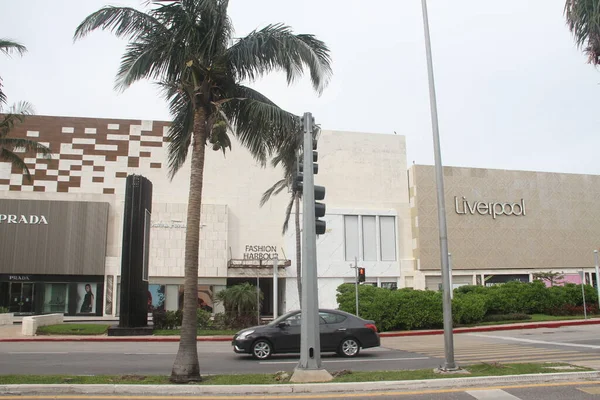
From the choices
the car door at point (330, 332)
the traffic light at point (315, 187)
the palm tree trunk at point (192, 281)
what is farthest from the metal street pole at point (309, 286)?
the car door at point (330, 332)

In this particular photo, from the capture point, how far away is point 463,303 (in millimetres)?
26484

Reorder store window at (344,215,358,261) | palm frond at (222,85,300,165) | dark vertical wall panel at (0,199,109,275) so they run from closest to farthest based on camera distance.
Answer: palm frond at (222,85,300,165) → dark vertical wall panel at (0,199,109,275) → store window at (344,215,358,261)

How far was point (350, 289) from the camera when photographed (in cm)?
2686

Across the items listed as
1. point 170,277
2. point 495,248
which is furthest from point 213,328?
point 495,248

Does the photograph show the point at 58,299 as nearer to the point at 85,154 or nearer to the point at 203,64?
the point at 85,154

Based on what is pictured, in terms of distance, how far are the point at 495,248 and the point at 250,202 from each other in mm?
20882

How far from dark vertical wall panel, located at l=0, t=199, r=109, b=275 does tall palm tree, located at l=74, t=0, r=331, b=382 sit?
27923 millimetres

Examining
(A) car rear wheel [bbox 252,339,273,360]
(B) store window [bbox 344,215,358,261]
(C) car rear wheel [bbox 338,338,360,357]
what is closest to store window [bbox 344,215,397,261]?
(B) store window [bbox 344,215,358,261]

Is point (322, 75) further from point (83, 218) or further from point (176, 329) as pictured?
point (83, 218)

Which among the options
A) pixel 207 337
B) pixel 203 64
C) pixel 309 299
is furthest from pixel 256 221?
pixel 309 299

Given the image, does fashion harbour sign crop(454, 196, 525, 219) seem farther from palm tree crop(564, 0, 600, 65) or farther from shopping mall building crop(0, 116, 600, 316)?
palm tree crop(564, 0, 600, 65)

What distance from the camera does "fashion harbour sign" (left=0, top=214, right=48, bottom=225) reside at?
3672cm

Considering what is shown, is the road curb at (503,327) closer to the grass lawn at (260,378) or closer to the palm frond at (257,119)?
the palm frond at (257,119)

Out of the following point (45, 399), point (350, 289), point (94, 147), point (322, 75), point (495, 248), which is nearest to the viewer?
point (45, 399)
